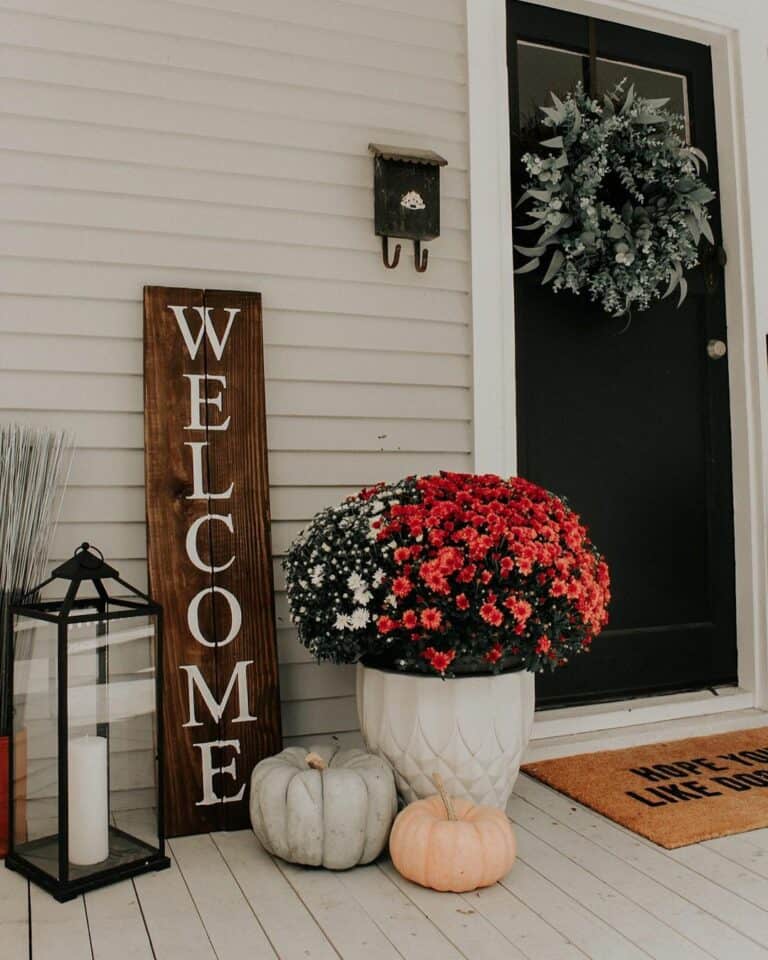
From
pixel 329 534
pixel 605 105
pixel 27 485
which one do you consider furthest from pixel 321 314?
pixel 605 105

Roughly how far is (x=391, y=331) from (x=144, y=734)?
131cm

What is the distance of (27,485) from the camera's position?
2.08 meters

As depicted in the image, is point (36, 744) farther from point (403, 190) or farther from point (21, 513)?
point (403, 190)

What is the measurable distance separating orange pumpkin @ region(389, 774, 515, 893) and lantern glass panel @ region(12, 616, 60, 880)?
68 cm

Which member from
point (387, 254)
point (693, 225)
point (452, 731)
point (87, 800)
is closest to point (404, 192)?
point (387, 254)

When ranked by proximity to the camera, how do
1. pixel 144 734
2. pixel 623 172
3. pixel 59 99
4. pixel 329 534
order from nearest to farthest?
1. pixel 144 734
2. pixel 329 534
3. pixel 59 99
4. pixel 623 172

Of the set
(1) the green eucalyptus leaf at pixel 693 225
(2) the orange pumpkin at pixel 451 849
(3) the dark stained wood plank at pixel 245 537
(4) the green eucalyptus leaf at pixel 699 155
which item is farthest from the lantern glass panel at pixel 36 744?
(4) the green eucalyptus leaf at pixel 699 155

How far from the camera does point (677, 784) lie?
238 cm

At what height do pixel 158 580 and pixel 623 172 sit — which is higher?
pixel 623 172

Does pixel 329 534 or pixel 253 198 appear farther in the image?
pixel 253 198

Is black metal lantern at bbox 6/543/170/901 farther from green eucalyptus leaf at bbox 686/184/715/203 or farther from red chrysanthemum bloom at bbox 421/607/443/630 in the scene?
green eucalyptus leaf at bbox 686/184/715/203

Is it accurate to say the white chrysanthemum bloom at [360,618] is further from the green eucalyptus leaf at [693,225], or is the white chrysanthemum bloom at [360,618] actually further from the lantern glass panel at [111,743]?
the green eucalyptus leaf at [693,225]

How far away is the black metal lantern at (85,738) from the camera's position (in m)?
1.76

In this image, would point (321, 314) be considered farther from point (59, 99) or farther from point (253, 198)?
point (59, 99)
